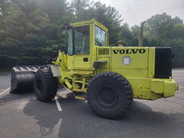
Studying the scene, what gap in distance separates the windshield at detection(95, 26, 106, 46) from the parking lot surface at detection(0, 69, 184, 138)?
7.73 ft

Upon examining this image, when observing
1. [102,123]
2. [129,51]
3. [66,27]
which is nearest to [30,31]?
[66,27]

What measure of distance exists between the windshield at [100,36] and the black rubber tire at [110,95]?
140cm

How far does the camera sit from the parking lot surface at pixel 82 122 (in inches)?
120

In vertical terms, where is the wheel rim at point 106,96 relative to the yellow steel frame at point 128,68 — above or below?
below

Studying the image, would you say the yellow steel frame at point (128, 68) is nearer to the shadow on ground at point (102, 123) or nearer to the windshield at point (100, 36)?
the windshield at point (100, 36)

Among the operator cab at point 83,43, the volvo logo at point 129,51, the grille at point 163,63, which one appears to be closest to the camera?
the grille at point 163,63

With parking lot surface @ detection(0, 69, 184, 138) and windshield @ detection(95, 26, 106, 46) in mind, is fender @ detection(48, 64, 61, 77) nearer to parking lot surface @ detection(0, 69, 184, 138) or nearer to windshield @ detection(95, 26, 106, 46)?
parking lot surface @ detection(0, 69, 184, 138)

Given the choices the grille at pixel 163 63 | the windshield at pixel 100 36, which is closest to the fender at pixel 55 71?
the windshield at pixel 100 36

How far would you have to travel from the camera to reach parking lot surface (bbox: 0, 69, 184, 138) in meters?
3.04

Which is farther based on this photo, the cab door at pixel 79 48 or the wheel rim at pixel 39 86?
the wheel rim at pixel 39 86

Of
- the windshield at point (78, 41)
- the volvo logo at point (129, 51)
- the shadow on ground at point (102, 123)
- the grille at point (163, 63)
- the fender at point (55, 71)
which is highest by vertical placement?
the windshield at point (78, 41)

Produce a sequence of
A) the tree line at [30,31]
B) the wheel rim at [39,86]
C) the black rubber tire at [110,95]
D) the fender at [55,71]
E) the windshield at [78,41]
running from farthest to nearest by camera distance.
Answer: the tree line at [30,31], the wheel rim at [39,86], the fender at [55,71], the windshield at [78,41], the black rubber tire at [110,95]

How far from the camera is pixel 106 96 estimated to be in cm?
397

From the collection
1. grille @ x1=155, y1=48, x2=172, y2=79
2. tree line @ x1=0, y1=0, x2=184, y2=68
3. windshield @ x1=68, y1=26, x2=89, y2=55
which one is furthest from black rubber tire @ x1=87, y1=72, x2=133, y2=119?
tree line @ x1=0, y1=0, x2=184, y2=68
